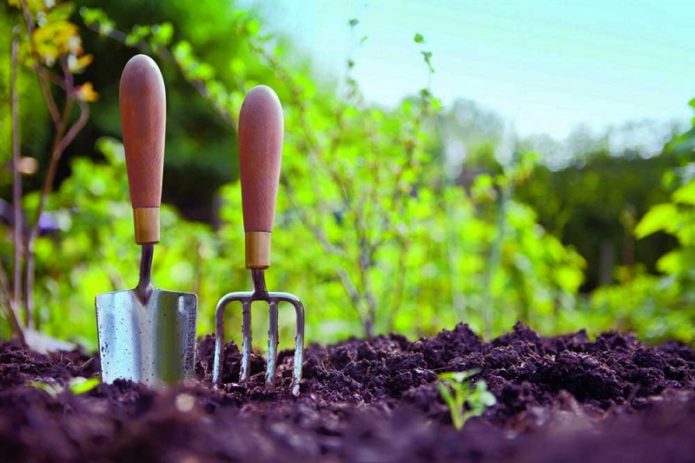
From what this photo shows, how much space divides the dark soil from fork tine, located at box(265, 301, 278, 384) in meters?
0.04

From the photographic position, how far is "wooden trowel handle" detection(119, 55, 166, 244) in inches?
57.5

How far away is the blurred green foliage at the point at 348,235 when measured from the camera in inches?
109

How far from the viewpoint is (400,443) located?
821mm

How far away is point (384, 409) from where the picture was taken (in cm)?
116

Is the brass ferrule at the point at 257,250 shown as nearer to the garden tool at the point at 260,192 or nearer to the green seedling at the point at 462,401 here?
the garden tool at the point at 260,192

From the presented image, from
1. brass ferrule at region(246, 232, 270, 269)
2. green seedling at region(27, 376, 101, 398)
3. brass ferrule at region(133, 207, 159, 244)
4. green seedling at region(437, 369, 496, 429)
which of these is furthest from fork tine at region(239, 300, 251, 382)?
green seedling at region(437, 369, 496, 429)

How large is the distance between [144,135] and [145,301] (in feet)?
1.20

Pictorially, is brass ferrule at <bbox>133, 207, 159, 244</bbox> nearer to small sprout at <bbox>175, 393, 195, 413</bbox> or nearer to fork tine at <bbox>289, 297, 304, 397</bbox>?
fork tine at <bbox>289, 297, 304, 397</bbox>

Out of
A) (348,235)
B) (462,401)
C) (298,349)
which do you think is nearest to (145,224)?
(298,349)

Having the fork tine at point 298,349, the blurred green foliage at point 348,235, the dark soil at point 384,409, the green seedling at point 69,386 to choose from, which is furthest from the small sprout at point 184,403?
the blurred green foliage at point 348,235

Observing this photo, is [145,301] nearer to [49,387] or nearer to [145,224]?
[145,224]

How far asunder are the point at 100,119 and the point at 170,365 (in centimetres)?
530

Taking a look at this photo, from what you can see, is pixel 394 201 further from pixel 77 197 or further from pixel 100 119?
pixel 100 119

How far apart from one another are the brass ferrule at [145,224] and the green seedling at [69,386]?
14.8 inches
